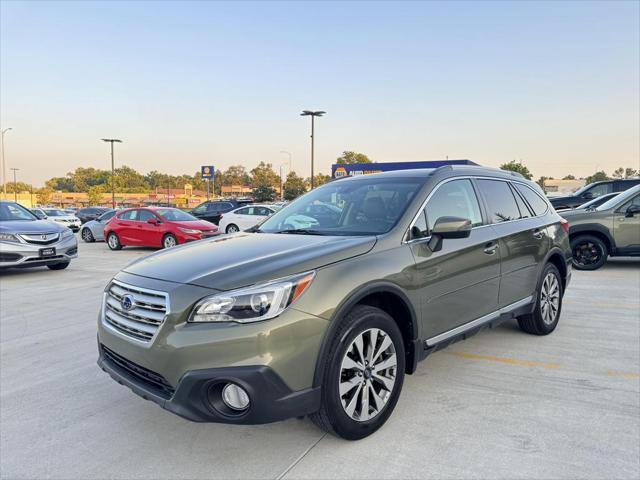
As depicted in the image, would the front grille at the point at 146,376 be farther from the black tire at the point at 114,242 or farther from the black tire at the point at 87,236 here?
A: the black tire at the point at 87,236

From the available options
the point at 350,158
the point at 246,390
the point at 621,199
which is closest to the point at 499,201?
the point at 246,390

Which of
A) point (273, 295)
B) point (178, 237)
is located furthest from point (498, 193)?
point (178, 237)

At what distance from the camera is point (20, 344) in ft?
16.1

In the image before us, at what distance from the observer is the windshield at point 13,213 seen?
366 inches

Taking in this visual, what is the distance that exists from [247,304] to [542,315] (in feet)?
11.8

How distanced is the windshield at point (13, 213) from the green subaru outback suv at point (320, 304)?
774cm

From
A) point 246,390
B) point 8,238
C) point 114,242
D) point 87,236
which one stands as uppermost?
point 8,238

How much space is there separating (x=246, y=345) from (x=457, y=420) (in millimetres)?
1609

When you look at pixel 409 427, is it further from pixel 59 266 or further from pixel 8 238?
pixel 59 266

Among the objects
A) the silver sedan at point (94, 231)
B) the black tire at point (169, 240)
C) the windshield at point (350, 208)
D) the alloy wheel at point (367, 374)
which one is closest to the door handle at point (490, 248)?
the windshield at point (350, 208)

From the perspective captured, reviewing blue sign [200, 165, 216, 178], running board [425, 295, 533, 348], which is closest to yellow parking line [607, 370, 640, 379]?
running board [425, 295, 533, 348]

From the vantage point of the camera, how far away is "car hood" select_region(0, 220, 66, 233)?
28.6 ft

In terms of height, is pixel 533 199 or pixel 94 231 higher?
pixel 533 199

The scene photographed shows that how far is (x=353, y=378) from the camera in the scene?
8.98ft
